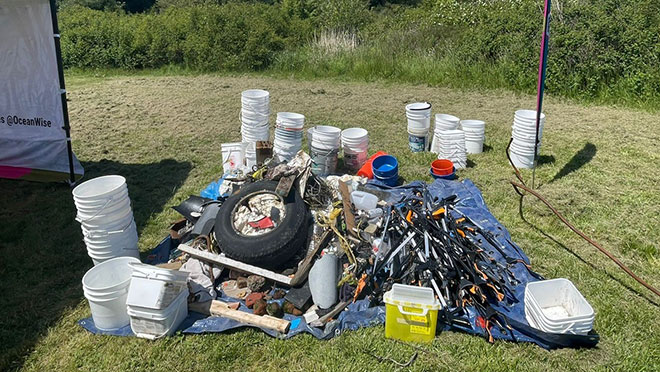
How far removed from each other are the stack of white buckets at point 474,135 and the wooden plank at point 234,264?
14.3 ft

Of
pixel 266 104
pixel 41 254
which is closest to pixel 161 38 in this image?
pixel 266 104

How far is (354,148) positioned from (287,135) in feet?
3.14

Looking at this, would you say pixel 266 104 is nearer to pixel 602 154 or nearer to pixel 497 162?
pixel 497 162

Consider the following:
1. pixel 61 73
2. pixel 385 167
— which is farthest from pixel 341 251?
pixel 61 73

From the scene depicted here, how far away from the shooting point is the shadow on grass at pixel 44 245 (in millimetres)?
4180

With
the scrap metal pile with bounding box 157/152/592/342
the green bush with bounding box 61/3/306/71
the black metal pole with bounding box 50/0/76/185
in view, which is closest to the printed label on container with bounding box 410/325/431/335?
the scrap metal pile with bounding box 157/152/592/342

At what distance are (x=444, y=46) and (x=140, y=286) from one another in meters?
11.3

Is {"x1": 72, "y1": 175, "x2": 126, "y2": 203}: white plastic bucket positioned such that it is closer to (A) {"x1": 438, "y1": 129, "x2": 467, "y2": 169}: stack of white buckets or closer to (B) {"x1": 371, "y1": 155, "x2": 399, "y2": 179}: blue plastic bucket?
(B) {"x1": 371, "y1": 155, "x2": 399, "y2": 179}: blue plastic bucket

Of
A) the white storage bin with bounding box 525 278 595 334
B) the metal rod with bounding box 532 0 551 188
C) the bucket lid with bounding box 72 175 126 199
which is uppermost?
the metal rod with bounding box 532 0 551 188

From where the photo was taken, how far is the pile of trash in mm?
3857

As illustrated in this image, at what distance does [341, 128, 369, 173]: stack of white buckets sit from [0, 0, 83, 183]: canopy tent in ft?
12.5

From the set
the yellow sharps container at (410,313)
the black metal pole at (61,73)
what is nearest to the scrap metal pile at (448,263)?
the yellow sharps container at (410,313)

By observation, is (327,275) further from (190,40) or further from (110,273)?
(190,40)

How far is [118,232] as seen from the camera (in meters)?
4.61
